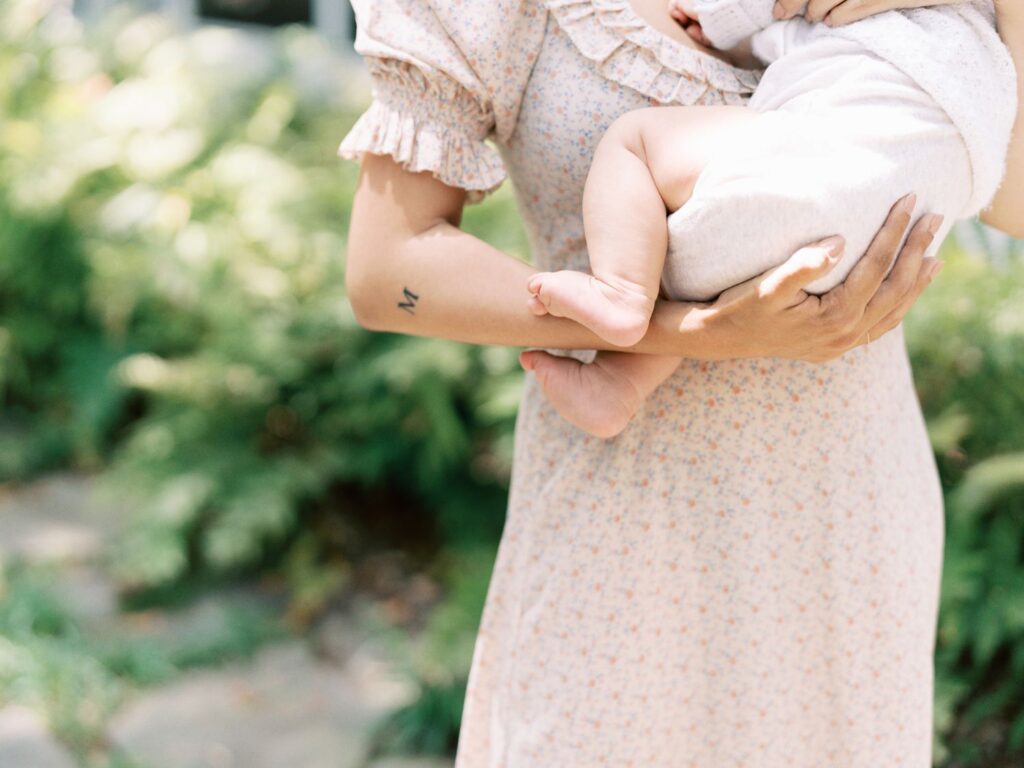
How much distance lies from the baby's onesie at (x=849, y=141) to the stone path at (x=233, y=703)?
2312 millimetres

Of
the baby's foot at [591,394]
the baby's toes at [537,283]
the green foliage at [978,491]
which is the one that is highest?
the baby's toes at [537,283]

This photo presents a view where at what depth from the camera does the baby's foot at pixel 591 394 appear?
117cm

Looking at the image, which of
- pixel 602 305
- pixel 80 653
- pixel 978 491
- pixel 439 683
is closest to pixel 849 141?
pixel 602 305

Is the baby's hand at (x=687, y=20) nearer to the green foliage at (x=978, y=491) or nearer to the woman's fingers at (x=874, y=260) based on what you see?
the woman's fingers at (x=874, y=260)

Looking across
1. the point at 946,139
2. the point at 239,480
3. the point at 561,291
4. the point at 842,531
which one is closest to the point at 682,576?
the point at 842,531

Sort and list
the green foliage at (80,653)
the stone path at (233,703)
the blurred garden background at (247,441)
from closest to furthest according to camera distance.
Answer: the blurred garden background at (247,441) → the stone path at (233,703) → the green foliage at (80,653)

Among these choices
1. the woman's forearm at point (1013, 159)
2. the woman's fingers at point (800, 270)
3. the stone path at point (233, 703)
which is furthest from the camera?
the stone path at point (233, 703)

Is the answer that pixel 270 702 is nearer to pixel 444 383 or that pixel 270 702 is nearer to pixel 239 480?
pixel 239 480

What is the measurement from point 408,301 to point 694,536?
17.8 inches

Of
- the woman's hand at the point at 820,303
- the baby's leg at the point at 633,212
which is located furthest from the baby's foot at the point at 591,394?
the woman's hand at the point at 820,303

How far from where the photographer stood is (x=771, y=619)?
133 cm

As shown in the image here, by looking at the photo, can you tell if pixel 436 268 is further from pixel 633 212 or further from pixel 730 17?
pixel 730 17

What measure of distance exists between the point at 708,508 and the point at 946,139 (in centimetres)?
50

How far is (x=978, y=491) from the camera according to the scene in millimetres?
2678
